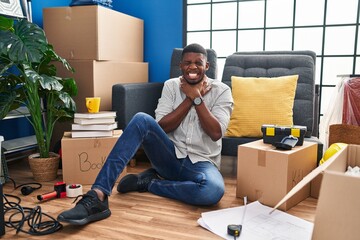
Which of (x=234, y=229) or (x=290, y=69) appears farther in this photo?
(x=290, y=69)

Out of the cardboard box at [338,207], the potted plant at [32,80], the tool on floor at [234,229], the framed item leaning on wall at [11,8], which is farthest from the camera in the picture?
the framed item leaning on wall at [11,8]

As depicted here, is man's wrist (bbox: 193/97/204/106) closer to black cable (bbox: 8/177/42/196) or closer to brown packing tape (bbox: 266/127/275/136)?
brown packing tape (bbox: 266/127/275/136)

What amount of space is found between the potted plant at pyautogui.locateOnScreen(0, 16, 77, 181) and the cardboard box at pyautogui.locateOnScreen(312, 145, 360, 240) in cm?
173

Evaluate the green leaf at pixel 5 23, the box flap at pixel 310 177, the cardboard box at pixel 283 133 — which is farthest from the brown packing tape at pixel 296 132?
the green leaf at pixel 5 23

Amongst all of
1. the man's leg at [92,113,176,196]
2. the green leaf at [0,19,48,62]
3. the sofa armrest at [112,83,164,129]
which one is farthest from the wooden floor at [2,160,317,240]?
the green leaf at [0,19,48,62]

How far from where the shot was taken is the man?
172 centimetres

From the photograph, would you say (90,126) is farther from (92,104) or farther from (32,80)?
→ (32,80)

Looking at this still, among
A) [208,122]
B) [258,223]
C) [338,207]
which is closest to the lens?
[338,207]

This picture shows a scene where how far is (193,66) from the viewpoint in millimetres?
1899

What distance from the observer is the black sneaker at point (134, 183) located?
1953mm

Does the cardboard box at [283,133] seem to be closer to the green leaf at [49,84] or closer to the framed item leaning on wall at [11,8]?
the green leaf at [49,84]

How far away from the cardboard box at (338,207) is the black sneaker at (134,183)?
1408 millimetres

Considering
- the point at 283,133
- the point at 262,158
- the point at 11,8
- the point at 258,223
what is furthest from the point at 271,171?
the point at 11,8

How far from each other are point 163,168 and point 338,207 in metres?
1.35
